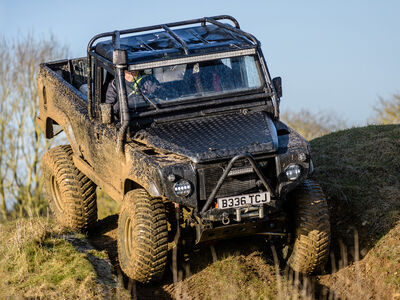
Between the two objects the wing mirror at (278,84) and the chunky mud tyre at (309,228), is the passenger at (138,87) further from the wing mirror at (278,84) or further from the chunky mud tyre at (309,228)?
the chunky mud tyre at (309,228)

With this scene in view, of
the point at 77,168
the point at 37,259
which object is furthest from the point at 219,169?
the point at 77,168

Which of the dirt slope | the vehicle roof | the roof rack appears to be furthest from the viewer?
the roof rack

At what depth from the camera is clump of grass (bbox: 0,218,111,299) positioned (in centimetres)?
595

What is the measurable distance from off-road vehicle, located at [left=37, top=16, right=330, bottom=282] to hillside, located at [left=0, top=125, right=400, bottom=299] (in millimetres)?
298

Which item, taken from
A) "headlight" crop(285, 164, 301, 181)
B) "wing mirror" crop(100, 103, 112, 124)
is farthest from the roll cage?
"headlight" crop(285, 164, 301, 181)

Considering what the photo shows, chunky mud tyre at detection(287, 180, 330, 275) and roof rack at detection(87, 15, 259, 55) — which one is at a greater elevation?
roof rack at detection(87, 15, 259, 55)

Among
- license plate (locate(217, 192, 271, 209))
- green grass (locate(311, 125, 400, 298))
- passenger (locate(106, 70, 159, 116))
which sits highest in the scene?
passenger (locate(106, 70, 159, 116))

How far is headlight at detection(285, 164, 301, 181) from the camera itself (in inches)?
240

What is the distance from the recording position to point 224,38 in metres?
7.42

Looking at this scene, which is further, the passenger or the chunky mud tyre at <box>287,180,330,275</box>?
the passenger

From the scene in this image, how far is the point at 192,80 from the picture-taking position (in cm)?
698

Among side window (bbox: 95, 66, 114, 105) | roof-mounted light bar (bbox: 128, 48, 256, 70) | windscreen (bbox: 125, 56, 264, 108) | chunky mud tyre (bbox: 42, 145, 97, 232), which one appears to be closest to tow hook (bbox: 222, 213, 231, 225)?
windscreen (bbox: 125, 56, 264, 108)

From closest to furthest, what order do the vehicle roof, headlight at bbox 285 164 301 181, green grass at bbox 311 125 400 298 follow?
1. headlight at bbox 285 164 301 181
2. green grass at bbox 311 125 400 298
3. the vehicle roof

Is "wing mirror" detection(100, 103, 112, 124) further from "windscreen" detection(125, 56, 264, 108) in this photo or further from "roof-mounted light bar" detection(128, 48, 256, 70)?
"roof-mounted light bar" detection(128, 48, 256, 70)
